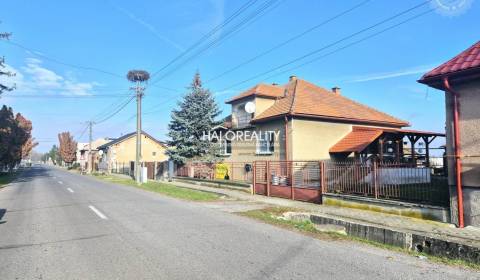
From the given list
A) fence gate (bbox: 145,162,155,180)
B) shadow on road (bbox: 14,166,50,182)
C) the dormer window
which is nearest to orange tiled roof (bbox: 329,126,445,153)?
the dormer window

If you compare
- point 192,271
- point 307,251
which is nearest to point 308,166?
point 307,251

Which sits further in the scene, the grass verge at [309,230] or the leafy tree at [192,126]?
the leafy tree at [192,126]

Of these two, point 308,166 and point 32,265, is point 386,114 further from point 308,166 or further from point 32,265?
point 32,265

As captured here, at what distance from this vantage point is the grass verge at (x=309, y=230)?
6390 mm

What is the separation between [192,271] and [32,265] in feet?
8.33

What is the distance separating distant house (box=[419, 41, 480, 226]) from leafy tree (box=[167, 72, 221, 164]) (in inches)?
763

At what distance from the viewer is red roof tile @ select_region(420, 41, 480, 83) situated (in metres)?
9.14

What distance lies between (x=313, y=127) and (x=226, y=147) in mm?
8926

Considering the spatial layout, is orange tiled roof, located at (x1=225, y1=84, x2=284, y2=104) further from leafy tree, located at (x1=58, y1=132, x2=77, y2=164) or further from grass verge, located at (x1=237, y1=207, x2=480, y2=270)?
leafy tree, located at (x1=58, y1=132, x2=77, y2=164)

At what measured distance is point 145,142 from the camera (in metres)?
60.4

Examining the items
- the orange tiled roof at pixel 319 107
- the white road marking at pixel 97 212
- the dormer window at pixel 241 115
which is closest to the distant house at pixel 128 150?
the dormer window at pixel 241 115

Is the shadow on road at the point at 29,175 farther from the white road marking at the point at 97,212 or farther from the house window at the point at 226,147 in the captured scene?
the white road marking at the point at 97,212

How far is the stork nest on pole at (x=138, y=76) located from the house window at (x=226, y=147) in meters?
8.64

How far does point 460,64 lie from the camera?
949cm
